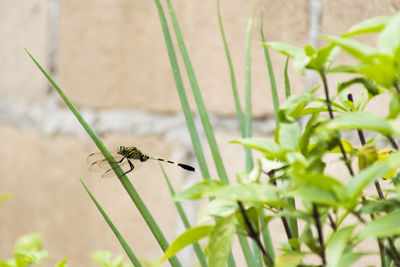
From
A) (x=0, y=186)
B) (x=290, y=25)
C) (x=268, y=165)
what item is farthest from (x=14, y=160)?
(x=268, y=165)

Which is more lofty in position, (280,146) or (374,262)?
(280,146)

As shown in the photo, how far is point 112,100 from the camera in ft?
2.32

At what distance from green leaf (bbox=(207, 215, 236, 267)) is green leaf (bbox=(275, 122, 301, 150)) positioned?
3 centimetres

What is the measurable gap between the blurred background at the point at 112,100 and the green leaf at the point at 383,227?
0.34 metres

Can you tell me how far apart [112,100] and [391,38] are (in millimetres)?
595

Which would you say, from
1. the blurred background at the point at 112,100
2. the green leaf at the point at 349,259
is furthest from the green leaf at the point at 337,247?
the blurred background at the point at 112,100

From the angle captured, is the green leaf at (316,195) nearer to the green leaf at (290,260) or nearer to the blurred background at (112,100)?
the green leaf at (290,260)

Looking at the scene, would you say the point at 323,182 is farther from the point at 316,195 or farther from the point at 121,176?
the point at 121,176

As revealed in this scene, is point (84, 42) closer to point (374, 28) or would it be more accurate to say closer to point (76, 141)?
point (76, 141)

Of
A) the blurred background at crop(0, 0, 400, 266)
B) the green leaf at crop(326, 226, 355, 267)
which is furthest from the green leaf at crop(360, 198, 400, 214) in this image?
the blurred background at crop(0, 0, 400, 266)

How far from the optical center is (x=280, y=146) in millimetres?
169

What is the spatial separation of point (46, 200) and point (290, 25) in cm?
50

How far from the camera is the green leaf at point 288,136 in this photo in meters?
0.17

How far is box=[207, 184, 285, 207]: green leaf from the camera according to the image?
0.47ft
